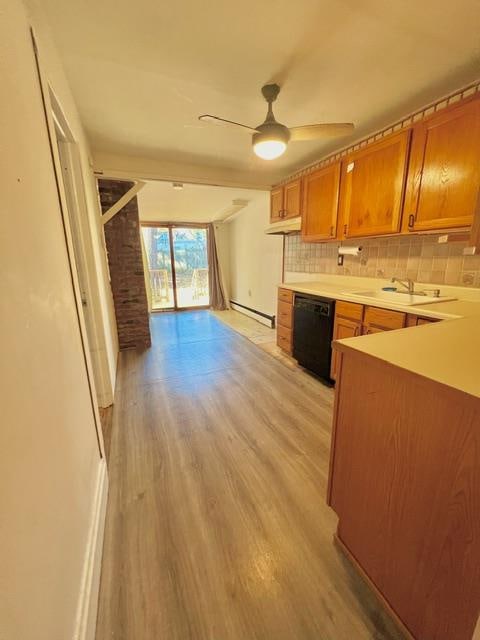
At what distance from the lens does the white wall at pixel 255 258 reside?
4598 millimetres

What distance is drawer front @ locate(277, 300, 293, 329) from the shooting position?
10.3ft

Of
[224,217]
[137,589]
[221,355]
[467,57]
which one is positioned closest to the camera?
[137,589]

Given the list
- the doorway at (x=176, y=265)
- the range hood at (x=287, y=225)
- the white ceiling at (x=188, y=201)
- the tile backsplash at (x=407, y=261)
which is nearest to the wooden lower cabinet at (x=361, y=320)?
the tile backsplash at (x=407, y=261)

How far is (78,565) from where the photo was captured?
2.91 feet

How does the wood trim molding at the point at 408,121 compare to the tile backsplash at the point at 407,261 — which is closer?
the wood trim molding at the point at 408,121

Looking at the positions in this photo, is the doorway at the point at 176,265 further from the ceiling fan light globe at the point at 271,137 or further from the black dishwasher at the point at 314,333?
the ceiling fan light globe at the point at 271,137

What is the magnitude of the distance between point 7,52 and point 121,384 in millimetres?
2521

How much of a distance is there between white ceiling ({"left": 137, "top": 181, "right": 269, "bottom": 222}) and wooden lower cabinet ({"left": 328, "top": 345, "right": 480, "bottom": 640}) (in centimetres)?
347

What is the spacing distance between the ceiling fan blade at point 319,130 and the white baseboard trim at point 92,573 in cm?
244

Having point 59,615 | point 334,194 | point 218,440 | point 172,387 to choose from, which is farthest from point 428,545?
point 334,194

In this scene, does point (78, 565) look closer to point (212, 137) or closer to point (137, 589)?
point (137, 589)

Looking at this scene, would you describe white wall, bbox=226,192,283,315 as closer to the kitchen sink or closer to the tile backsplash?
the tile backsplash

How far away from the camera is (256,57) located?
60.4 inches

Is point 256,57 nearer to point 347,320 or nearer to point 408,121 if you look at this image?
point 408,121
